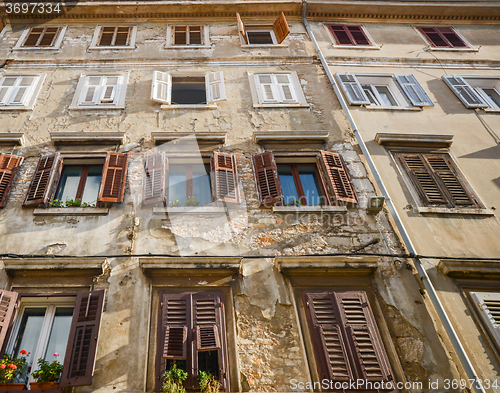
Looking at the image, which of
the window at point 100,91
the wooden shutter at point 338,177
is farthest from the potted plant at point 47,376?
the window at point 100,91

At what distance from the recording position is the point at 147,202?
25.8ft

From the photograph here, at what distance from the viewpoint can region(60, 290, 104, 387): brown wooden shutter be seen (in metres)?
5.57

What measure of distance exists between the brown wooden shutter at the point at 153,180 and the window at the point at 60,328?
2.15 m

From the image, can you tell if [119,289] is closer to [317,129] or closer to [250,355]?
[250,355]

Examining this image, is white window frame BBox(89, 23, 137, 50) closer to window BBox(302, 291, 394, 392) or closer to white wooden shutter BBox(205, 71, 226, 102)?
white wooden shutter BBox(205, 71, 226, 102)

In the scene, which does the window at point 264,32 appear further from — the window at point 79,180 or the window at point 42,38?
the window at point 79,180

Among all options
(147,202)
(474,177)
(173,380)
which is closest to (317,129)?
(474,177)

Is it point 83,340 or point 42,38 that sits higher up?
point 42,38

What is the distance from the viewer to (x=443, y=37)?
13070 millimetres

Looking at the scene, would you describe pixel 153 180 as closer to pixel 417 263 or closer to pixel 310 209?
pixel 310 209

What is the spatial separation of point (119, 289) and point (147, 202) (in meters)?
1.82

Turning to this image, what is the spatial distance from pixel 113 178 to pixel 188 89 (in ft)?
14.0

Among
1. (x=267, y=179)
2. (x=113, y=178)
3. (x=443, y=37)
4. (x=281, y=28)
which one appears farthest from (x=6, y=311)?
(x=443, y=37)

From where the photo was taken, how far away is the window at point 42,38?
1197 centimetres
